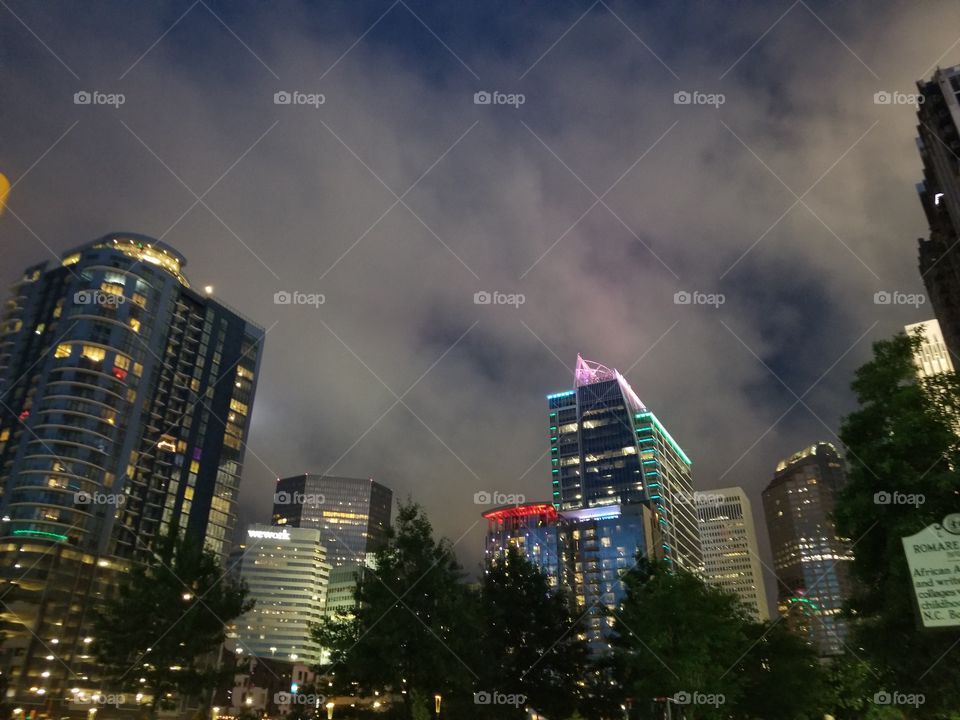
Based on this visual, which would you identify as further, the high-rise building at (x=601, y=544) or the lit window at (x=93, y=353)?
the high-rise building at (x=601, y=544)

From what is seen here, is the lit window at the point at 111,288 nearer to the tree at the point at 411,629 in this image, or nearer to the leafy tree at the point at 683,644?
the tree at the point at 411,629

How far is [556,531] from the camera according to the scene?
192m

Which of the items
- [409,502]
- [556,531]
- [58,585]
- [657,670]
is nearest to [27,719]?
[409,502]

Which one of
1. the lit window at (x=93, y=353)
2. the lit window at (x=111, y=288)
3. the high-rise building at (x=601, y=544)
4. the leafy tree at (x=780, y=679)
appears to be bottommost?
the leafy tree at (x=780, y=679)

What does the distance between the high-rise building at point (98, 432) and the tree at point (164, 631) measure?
174 feet

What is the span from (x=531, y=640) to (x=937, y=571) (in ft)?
101

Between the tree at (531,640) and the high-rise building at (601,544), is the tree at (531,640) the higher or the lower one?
the lower one

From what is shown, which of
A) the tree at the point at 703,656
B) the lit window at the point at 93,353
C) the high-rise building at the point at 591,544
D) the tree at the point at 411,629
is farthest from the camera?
the high-rise building at the point at 591,544

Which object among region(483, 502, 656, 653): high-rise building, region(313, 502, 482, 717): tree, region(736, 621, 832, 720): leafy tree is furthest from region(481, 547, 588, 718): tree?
region(483, 502, 656, 653): high-rise building

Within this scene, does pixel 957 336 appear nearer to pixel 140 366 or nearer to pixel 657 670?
pixel 657 670

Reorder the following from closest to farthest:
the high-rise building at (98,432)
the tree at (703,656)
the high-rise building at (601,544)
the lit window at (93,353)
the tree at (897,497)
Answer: the tree at (897,497), the tree at (703,656), the high-rise building at (98,432), the lit window at (93,353), the high-rise building at (601,544)

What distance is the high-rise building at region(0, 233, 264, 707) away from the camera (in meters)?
86.7

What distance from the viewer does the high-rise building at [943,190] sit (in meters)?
63.5

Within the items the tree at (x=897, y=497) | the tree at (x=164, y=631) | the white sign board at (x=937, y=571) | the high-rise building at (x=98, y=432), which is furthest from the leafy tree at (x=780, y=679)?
the high-rise building at (x=98, y=432)
